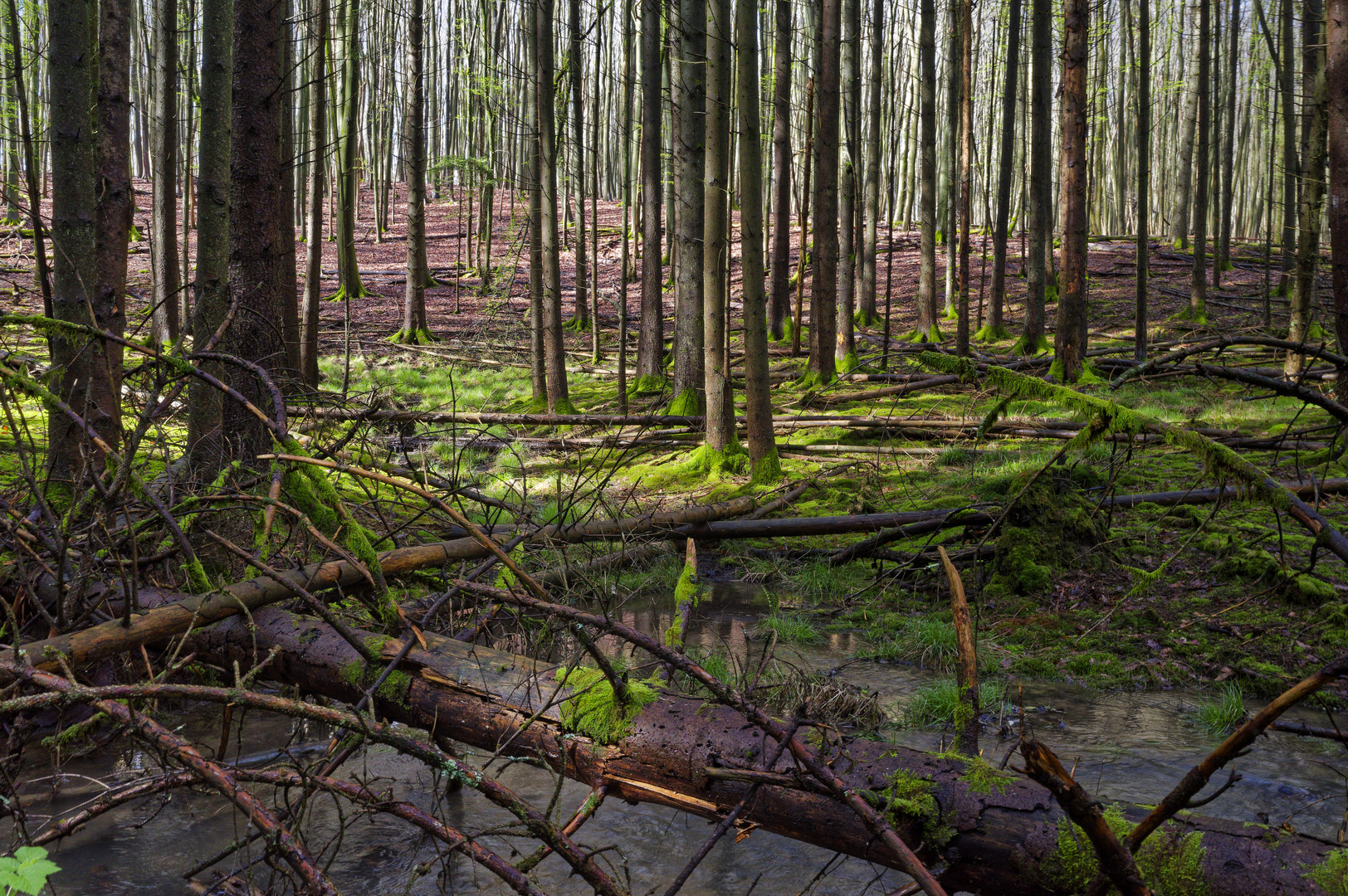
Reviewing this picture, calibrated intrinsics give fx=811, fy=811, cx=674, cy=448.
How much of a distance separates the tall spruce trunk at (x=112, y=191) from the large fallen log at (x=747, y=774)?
7.84ft

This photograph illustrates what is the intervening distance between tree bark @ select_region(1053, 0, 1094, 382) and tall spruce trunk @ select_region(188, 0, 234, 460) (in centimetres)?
987

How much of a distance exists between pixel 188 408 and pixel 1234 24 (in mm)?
29555

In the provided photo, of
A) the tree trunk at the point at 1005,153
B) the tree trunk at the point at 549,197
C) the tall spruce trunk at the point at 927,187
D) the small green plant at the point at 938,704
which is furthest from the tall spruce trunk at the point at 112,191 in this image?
the tall spruce trunk at the point at 927,187

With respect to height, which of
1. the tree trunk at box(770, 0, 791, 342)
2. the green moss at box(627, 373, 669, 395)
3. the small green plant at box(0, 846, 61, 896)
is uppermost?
the tree trunk at box(770, 0, 791, 342)

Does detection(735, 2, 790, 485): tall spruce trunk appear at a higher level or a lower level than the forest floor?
higher

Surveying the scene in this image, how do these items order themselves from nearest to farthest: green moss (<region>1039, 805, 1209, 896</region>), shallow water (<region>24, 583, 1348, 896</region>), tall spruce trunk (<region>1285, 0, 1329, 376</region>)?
green moss (<region>1039, 805, 1209, 896</region>) → shallow water (<region>24, 583, 1348, 896</region>) → tall spruce trunk (<region>1285, 0, 1329, 376</region>)

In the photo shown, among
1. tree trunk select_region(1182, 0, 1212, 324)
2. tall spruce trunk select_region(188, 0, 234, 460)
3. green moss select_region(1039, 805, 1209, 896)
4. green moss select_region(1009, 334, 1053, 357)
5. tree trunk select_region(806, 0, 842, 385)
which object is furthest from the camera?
tree trunk select_region(1182, 0, 1212, 324)

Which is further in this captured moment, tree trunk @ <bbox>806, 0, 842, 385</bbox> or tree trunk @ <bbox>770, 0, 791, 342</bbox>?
tree trunk @ <bbox>770, 0, 791, 342</bbox>

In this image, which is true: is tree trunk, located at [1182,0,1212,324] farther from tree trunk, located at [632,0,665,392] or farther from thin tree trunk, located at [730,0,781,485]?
thin tree trunk, located at [730,0,781,485]

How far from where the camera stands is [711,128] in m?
8.93

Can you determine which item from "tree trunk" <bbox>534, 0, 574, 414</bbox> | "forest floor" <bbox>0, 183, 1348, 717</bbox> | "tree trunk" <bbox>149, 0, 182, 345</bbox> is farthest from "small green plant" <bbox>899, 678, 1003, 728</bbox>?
"tree trunk" <bbox>149, 0, 182, 345</bbox>

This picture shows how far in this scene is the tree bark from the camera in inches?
431

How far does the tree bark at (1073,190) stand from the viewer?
11.0 metres

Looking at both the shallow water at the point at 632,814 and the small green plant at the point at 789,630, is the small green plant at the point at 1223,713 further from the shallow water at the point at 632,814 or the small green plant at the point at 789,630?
the small green plant at the point at 789,630
